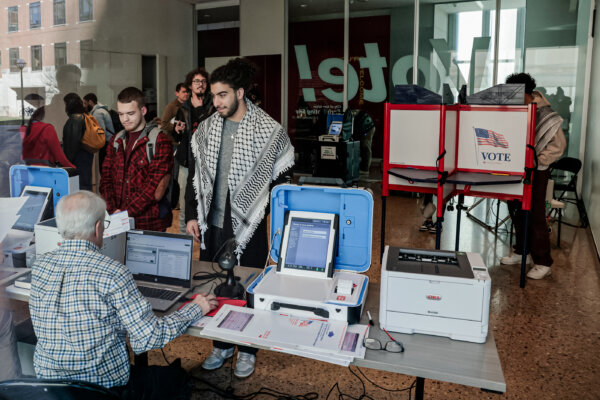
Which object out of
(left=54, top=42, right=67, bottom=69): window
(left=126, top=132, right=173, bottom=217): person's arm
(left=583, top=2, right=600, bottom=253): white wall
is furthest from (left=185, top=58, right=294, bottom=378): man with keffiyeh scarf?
(left=54, top=42, right=67, bottom=69): window

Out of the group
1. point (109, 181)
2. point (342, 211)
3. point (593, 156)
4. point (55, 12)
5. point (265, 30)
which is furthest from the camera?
point (265, 30)

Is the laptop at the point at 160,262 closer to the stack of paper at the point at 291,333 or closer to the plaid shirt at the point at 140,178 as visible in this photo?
the stack of paper at the point at 291,333

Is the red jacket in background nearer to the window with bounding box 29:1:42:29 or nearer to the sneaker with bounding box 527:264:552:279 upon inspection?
the window with bounding box 29:1:42:29

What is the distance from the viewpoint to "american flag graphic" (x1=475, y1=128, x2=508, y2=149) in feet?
14.1

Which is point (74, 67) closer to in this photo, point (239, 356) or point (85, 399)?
point (239, 356)

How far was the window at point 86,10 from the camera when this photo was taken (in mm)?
8203

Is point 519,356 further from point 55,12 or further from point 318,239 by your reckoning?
point 55,12

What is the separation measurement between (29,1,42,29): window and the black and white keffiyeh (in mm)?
6139

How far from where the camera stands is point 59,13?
8.02 m

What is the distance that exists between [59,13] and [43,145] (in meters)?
4.22

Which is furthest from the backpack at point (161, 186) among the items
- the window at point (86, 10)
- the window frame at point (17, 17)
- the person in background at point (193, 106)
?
the window at point (86, 10)

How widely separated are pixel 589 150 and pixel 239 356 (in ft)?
20.9

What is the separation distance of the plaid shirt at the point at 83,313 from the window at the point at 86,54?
7.44 meters

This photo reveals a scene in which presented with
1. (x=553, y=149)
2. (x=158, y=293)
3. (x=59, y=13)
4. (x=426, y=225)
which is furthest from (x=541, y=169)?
(x=59, y=13)
